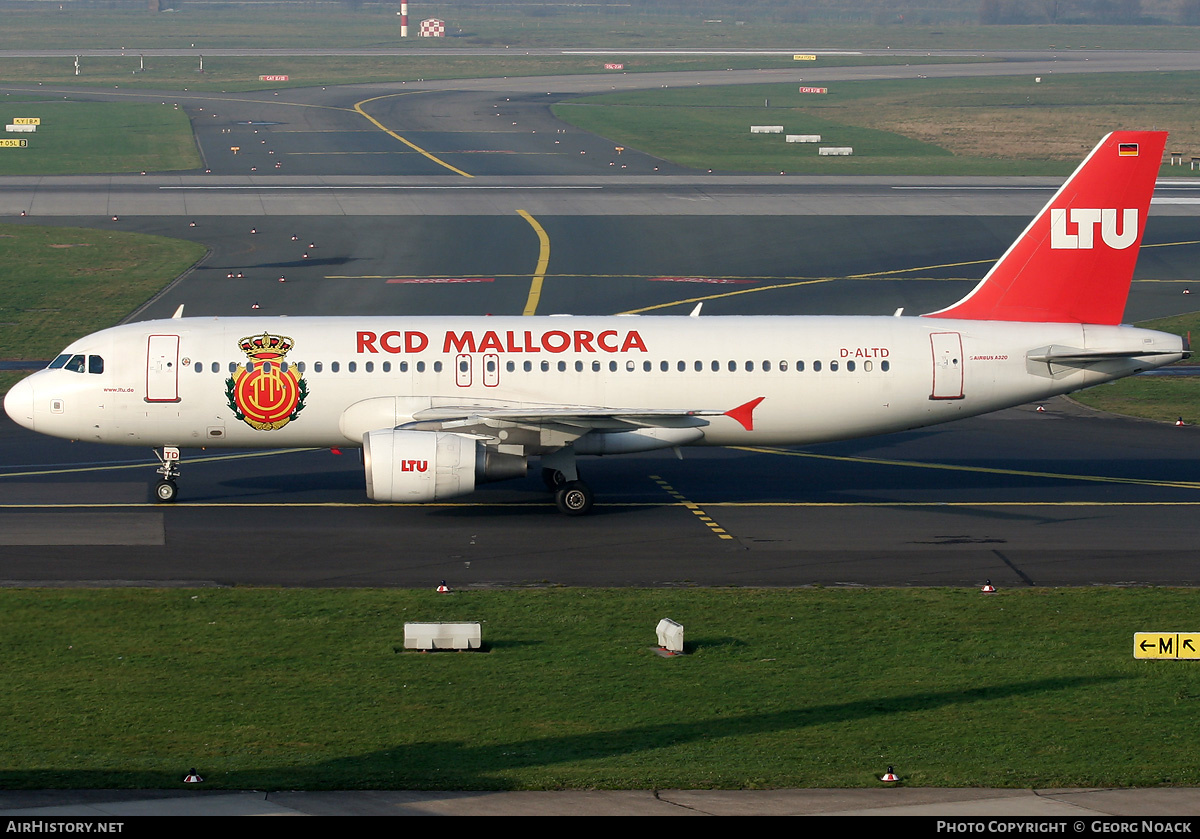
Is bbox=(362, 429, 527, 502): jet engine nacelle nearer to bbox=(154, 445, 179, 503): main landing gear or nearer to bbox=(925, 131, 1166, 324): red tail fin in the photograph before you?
bbox=(154, 445, 179, 503): main landing gear

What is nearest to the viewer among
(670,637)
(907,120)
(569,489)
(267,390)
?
(670,637)

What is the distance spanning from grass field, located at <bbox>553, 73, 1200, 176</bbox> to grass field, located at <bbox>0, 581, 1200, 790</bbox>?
79592mm

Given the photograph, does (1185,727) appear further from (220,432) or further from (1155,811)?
(220,432)

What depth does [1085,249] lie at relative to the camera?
3897 centimetres

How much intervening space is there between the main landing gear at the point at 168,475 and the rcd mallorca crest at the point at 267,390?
8.84ft

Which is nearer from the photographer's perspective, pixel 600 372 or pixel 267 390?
pixel 267 390

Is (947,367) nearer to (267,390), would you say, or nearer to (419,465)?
(419,465)

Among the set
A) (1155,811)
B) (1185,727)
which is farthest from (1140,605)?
(1155,811)

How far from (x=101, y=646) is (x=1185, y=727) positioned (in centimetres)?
1899

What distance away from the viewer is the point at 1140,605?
2967 centimetres

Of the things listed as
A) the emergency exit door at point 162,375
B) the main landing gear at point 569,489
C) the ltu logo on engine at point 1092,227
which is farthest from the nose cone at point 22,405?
the ltu logo on engine at point 1092,227

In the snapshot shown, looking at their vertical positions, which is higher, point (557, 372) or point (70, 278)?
point (70, 278)

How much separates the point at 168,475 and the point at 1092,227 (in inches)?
1020

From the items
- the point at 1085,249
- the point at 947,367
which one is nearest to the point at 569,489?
the point at 947,367
